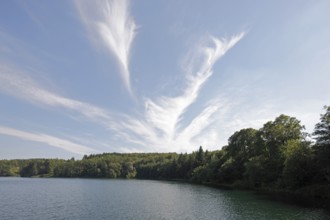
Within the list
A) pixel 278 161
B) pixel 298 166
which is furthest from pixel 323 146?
pixel 278 161

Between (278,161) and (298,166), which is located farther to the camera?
(278,161)

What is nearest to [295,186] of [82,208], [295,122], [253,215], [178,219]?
[295,122]

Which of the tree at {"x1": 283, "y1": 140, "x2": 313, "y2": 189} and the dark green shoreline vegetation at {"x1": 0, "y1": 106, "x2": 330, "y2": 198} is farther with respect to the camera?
the tree at {"x1": 283, "y1": 140, "x2": 313, "y2": 189}

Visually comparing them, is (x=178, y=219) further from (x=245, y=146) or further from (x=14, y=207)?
(x=245, y=146)

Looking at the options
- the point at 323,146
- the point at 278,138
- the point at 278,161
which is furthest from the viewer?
the point at 278,138

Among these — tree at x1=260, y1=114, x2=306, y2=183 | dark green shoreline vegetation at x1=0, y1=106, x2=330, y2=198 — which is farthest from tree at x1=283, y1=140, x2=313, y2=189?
tree at x1=260, y1=114, x2=306, y2=183

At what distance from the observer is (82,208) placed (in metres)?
51.6

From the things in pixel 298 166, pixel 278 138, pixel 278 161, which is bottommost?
pixel 298 166

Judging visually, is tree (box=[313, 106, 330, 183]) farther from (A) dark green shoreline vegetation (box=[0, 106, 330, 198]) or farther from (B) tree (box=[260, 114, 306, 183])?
(B) tree (box=[260, 114, 306, 183])

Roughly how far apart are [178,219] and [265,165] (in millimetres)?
57107

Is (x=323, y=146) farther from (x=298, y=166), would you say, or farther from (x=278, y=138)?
(x=278, y=138)

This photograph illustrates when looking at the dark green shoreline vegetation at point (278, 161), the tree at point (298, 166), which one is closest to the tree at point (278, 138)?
the dark green shoreline vegetation at point (278, 161)

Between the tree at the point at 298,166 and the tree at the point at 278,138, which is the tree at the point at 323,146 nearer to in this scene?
the tree at the point at 298,166

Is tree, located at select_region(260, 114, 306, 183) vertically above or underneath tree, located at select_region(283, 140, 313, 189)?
above
